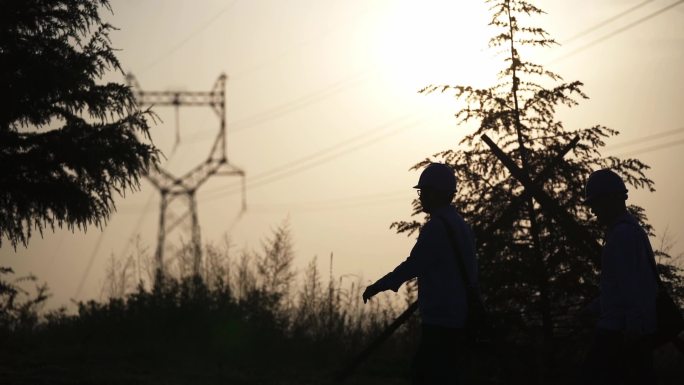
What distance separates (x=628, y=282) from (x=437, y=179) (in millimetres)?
1746

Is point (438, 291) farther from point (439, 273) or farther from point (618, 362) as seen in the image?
point (618, 362)

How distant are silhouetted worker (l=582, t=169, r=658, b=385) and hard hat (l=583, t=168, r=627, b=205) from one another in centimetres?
1

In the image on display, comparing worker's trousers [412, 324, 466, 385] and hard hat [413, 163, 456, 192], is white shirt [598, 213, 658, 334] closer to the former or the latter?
worker's trousers [412, 324, 466, 385]

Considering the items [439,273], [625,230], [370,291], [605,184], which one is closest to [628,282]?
[625,230]

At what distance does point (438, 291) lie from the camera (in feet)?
23.4

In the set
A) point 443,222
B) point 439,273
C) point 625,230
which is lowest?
point 439,273

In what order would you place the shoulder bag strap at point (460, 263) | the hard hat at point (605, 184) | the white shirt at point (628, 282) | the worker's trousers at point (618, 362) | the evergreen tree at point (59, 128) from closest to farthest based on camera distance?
the white shirt at point (628, 282), the worker's trousers at point (618, 362), the shoulder bag strap at point (460, 263), the hard hat at point (605, 184), the evergreen tree at point (59, 128)

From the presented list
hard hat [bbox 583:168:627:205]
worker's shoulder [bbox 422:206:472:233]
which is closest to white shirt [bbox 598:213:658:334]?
hard hat [bbox 583:168:627:205]

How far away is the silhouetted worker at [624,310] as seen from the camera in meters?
6.82

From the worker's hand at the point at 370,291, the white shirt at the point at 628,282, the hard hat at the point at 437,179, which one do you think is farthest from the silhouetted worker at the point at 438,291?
the white shirt at the point at 628,282

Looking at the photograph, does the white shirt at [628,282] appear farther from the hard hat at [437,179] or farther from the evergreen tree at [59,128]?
the evergreen tree at [59,128]

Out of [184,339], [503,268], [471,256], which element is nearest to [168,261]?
[184,339]

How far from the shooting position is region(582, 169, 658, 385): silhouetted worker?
682 centimetres

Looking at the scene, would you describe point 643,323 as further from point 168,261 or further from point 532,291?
point 168,261
